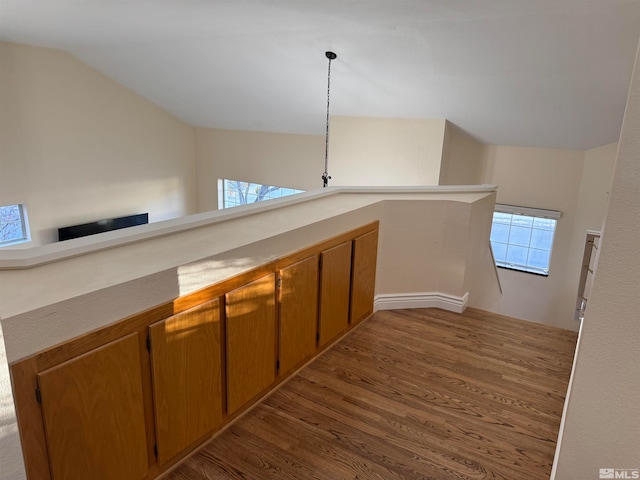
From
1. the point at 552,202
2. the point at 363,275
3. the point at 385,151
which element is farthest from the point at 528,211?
the point at 363,275

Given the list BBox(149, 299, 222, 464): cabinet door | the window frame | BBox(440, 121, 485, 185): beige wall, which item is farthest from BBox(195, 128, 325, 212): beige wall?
BBox(149, 299, 222, 464): cabinet door

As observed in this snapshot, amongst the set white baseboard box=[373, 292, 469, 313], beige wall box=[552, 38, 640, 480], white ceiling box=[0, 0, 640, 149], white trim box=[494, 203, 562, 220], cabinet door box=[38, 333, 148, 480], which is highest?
white ceiling box=[0, 0, 640, 149]

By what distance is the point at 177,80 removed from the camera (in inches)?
283

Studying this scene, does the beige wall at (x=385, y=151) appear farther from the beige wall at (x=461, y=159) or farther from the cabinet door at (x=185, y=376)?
the cabinet door at (x=185, y=376)

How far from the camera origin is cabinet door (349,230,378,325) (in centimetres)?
324

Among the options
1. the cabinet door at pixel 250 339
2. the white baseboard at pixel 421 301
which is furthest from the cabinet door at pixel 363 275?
the cabinet door at pixel 250 339

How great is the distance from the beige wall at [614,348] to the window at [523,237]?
6488 millimetres

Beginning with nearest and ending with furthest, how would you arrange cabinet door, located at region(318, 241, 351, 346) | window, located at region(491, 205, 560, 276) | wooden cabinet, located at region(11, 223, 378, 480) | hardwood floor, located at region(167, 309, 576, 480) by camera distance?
wooden cabinet, located at region(11, 223, 378, 480), hardwood floor, located at region(167, 309, 576, 480), cabinet door, located at region(318, 241, 351, 346), window, located at region(491, 205, 560, 276)

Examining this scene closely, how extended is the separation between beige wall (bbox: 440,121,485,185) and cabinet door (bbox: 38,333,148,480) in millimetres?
5800

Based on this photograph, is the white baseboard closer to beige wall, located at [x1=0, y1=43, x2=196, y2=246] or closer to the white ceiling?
the white ceiling

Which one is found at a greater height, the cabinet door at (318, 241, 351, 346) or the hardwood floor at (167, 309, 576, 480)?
the cabinet door at (318, 241, 351, 346)

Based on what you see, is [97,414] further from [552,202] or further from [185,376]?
[552,202]

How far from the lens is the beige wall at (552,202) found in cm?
675

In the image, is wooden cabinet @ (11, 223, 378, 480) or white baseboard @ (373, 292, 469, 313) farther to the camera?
white baseboard @ (373, 292, 469, 313)
